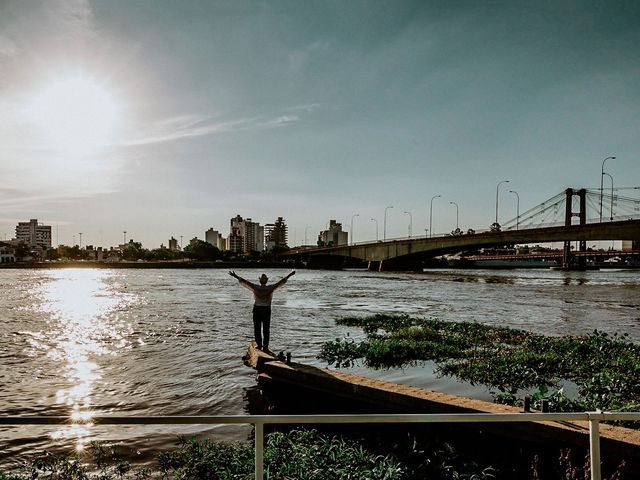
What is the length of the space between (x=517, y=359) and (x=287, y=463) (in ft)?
31.6

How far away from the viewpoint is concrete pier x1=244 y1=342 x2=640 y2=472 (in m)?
5.85

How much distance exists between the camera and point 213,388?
11758 mm

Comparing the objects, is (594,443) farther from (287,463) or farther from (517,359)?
(517,359)

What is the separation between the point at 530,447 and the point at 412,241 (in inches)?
3455

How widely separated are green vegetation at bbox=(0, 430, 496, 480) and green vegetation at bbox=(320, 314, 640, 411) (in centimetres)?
307

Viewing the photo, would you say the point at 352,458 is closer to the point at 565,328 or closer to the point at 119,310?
the point at 565,328

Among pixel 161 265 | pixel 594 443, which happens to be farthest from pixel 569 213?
pixel 594 443

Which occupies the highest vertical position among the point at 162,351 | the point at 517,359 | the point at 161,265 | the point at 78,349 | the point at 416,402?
the point at 416,402

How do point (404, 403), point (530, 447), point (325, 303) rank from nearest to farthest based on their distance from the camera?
point (530, 447)
point (404, 403)
point (325, 303)

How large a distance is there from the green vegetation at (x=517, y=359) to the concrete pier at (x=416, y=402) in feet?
7.31

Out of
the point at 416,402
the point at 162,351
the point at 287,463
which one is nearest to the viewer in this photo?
the point at 287,463

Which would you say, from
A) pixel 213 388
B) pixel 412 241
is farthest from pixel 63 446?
pixel 412 241

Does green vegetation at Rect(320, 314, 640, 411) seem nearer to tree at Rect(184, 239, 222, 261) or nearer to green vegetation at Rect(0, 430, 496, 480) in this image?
green vegetation at Rect(0, 430, 496, 480)

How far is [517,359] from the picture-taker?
1405cm
